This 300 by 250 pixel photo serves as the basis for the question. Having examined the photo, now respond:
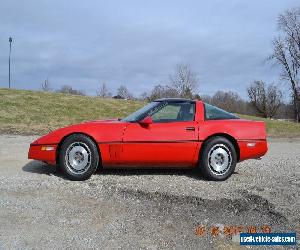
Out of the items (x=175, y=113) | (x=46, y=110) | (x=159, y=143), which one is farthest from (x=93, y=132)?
(x=46, y=110)

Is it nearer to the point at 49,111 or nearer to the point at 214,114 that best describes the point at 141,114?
the point at 214,114

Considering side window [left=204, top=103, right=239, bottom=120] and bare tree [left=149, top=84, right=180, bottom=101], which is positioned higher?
bare tree [left=149, top=84, right=180, bottom=101]

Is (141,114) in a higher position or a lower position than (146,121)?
higher

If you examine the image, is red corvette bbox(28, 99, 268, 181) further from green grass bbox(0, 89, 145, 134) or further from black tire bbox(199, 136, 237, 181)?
green grass bbox(0, 89, 145, 134)

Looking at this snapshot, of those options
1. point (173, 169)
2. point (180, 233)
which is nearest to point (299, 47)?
point (173, 169)

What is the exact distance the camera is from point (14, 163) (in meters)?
7.73

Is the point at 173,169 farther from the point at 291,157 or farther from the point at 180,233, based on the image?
the point at 291,157

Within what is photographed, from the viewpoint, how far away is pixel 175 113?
22.6ft

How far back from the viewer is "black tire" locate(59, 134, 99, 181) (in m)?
6.34

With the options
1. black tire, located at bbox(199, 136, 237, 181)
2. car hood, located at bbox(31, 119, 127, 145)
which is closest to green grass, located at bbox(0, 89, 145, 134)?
car hood, located at bbox(31, 119, 127, 145)

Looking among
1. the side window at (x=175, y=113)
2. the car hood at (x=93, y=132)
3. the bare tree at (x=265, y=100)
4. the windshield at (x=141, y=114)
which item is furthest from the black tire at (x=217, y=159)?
the bare tree at (x=265, y=100)

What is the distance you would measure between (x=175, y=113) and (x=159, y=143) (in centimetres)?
71

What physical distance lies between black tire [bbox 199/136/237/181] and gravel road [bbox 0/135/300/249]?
19 cm

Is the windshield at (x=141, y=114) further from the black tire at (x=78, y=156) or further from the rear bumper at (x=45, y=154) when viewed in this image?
the rear bumper at (x=45, y=154)
